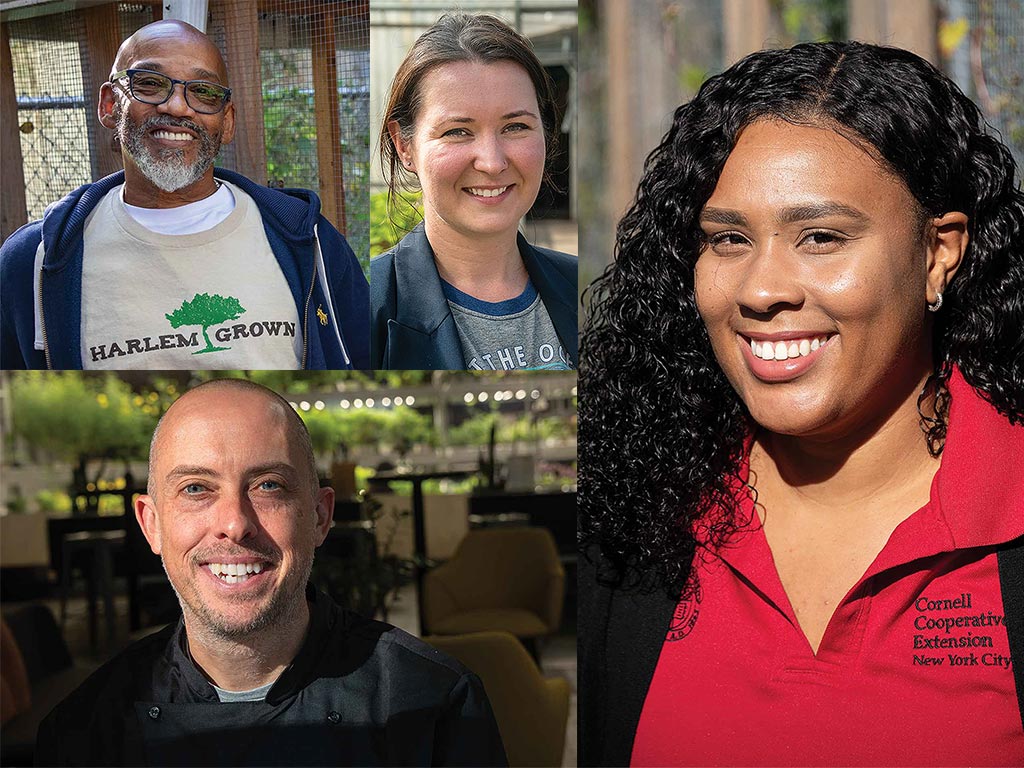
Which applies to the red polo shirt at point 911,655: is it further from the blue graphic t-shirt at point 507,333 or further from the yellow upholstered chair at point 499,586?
the blue graphic t-shirt at point 507,333

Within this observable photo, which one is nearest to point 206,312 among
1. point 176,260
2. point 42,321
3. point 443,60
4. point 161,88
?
point 176,260

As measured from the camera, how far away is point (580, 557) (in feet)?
6.96

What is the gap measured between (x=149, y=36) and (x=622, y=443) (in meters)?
1.13

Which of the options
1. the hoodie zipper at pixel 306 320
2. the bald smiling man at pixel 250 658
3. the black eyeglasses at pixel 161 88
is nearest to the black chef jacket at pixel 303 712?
the bald smiling man at pixel 250 658

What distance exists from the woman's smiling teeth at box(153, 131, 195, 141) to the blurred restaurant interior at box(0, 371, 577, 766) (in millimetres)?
489

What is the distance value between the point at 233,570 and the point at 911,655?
3.79 ft

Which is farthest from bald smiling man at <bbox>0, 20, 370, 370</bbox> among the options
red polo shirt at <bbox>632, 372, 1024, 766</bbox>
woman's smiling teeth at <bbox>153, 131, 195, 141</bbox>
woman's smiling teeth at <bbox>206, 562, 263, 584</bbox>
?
red polo shirt at <bbox>632, 372, 1024, 766</bbox>

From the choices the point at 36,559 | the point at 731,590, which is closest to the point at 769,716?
the point at 731,590

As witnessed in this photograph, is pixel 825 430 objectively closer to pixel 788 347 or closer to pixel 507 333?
pixel 788 347

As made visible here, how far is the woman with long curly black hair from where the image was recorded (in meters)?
1.68

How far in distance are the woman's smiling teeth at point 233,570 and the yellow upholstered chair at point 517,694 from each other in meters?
0.40

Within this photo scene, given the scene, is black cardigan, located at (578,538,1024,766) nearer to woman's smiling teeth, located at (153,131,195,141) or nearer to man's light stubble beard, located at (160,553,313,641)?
man's light stubble beard, located at (160,553,313,641)

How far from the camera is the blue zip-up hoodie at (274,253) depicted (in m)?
1.92

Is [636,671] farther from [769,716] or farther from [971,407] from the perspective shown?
[971,407]
